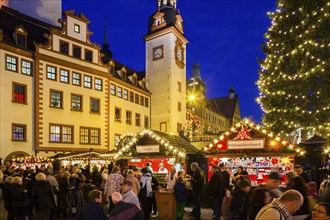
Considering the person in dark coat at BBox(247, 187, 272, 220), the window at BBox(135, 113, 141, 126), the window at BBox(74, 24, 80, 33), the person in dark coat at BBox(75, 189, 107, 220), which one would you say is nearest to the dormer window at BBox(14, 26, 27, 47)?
the window at BBox(74, 24, 80, 33)

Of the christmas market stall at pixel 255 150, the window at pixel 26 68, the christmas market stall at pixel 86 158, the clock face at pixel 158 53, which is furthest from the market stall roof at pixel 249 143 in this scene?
the clock face at pixel 158 53

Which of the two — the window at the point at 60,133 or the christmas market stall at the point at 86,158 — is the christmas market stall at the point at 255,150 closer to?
the christmas market stall at the point at 86,158

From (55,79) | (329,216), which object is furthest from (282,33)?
(55,79)

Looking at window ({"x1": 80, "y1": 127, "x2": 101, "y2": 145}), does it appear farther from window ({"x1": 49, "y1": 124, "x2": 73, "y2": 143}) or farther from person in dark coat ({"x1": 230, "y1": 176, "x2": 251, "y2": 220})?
person in dark coat ({"x1": 230, "y1": 176, "x2": 251, "y2": 220})

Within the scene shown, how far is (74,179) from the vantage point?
1288cm

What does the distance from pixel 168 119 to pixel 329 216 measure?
3522 cm

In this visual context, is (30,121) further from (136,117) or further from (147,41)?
(147,41)

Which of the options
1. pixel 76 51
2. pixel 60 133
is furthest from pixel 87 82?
pixel 60 133

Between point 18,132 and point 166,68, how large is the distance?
1946cm

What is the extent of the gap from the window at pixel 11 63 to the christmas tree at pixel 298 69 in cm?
1824

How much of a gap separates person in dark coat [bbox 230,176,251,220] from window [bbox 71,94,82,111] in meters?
23.9

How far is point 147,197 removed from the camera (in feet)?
37.4

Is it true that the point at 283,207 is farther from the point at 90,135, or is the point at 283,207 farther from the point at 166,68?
the point at 166,68

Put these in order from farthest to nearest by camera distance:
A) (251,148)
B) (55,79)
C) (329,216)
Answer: (55,79), (251,148), (329,216)
